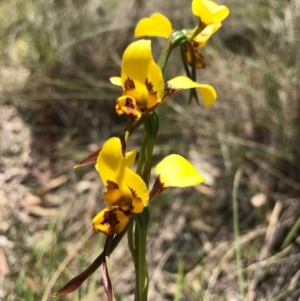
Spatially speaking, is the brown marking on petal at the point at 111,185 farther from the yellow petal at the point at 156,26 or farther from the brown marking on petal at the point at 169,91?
the yellow petal at the point at 156,26

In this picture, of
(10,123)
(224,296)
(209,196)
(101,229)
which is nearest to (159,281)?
(224,296)

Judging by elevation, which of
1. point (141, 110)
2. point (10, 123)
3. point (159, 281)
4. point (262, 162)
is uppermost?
point (141, 110)

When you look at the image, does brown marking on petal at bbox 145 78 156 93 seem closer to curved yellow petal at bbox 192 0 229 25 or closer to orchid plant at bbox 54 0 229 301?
orchid plant at bbox 54 0 229 301

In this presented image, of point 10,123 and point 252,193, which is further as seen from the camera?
point 10,123

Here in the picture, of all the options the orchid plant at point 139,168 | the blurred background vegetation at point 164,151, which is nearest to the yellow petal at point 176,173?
the orchid plant at point 139,168

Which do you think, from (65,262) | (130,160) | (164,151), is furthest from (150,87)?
(164,151)

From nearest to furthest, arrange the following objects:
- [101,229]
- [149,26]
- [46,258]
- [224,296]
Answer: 1. [101,229]
2. [149,26]
3. [224,296]
4. [46,258]

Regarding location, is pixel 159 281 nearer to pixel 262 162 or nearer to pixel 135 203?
pixel 262 162
